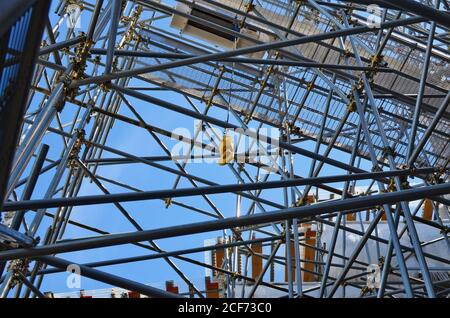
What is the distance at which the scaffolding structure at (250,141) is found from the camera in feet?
21.3

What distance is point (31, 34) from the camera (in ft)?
9.24

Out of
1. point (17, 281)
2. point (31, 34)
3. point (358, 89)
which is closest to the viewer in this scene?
point (31, 34)

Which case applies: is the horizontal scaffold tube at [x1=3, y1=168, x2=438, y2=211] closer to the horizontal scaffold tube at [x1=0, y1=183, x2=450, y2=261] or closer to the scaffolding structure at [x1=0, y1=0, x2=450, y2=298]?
the scaffolding structure at [x1=0, y1=0, x2=450, y2=298]

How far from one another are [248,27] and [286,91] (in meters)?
1.80

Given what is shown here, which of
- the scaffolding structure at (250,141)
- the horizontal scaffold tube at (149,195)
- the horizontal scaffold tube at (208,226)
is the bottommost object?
the horizontal scaffold tube at (208,226)

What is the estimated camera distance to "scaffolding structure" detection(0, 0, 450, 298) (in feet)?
21.3

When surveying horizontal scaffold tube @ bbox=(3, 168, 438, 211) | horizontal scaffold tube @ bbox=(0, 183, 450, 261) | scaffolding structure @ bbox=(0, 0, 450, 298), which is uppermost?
scaffolding structure @ bbox=(0, 0, 450, 298)

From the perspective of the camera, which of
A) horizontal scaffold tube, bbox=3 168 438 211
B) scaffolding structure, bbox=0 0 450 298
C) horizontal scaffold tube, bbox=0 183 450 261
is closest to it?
horizontal scaffold tube, bbox=0 183 450 261

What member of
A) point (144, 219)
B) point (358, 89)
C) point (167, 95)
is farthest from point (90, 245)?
point (144, 219)

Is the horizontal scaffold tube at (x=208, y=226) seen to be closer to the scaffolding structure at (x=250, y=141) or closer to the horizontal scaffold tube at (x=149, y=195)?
the scaffolding structure at (x=250, y=141)

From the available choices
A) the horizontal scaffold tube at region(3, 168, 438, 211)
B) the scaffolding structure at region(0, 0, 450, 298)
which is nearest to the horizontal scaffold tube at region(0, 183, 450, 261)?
the scaffolding structure at region(0, 0, 450, 298)

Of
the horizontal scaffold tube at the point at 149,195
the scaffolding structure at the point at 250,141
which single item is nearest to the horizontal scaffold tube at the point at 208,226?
the scaffolding structure at the point at 250,141
